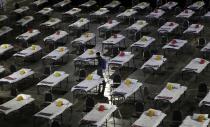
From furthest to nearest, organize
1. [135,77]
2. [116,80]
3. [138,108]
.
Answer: [135,77], [116,80], [138,108]

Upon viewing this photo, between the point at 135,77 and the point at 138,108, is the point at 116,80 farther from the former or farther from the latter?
the point at 138,108

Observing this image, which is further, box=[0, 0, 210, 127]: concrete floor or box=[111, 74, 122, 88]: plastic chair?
box=[111, 74, 122, 88]: plastic chair

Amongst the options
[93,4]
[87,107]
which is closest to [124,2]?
[93,4]

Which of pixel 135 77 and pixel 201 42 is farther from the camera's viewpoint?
pixel 201 42

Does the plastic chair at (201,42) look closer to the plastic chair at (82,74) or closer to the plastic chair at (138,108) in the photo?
the plastic chair at (82,74)

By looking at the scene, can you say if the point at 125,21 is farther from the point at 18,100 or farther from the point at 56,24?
the point at 18,100

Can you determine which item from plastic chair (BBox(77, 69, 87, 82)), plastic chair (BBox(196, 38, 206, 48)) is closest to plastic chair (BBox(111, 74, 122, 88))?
plastic chair (BBox(77, 69, 87, 82))

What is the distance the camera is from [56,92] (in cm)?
2281

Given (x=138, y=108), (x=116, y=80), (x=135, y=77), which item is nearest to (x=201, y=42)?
(x=135, y=77)

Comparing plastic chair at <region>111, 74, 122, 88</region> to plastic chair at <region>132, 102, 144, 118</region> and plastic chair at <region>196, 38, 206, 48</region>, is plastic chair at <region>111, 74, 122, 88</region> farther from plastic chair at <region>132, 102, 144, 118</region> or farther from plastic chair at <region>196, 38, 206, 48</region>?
plastic chair at <region>196, 38, 206, 48</region>

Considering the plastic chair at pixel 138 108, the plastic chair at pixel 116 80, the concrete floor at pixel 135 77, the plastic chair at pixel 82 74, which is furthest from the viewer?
the plastic chair at pixel 82 74

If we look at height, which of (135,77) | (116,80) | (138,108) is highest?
(138,108)

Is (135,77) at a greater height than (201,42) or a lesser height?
lesser

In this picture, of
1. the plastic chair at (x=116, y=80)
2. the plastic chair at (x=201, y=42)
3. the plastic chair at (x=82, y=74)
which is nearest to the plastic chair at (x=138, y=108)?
the plastic chair at (x=116, y=80)
